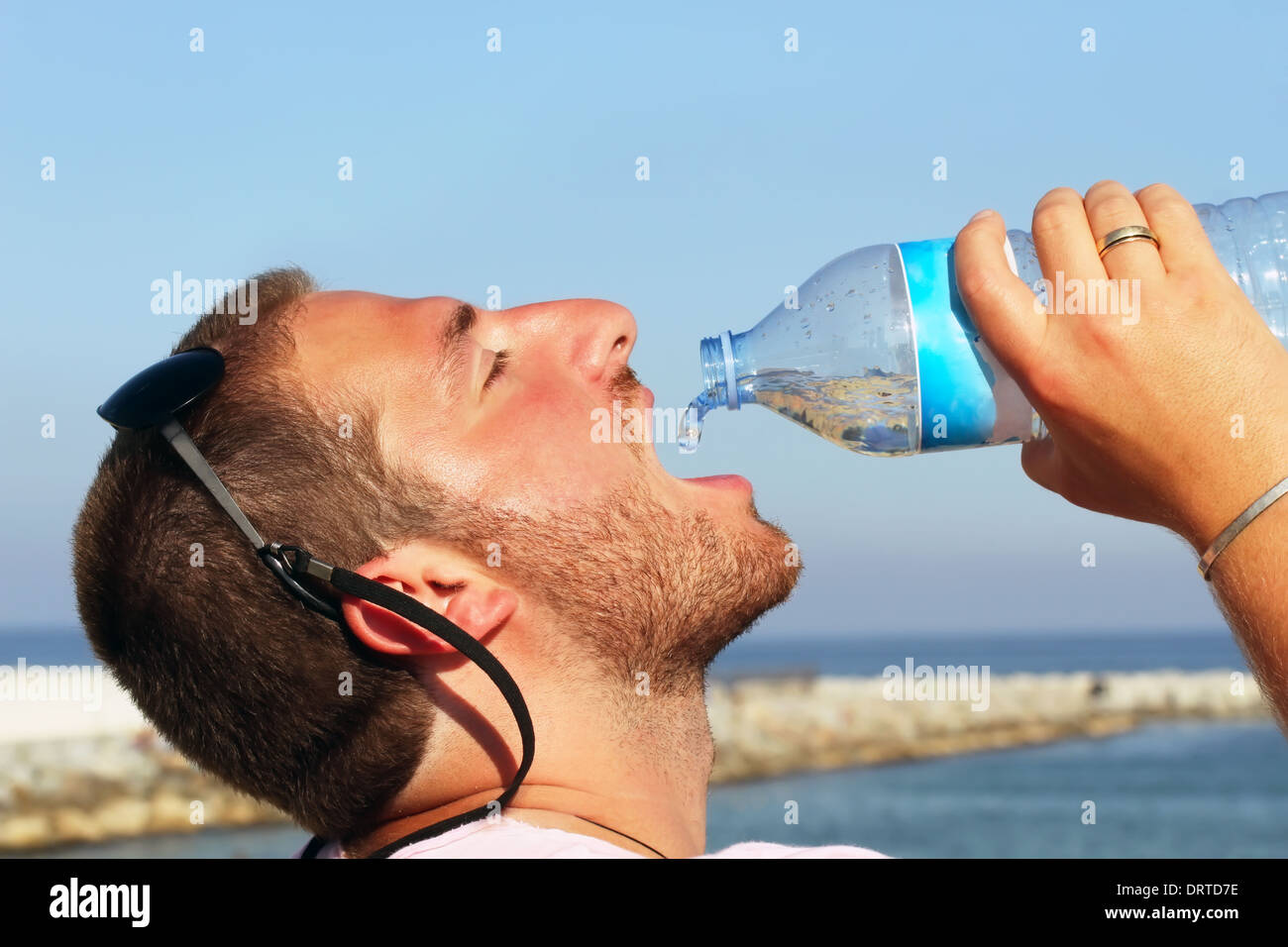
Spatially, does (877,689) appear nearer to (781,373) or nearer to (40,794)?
(40,794)

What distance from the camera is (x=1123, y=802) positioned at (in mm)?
20469

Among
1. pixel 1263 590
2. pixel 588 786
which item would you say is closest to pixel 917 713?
pixel 588 786

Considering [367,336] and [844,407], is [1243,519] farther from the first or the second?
[367,336]

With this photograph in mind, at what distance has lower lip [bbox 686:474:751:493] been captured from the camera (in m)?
2.69

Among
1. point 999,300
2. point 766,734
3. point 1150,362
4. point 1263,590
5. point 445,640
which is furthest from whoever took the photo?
point 766,734

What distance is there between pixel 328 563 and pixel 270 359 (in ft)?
1.69

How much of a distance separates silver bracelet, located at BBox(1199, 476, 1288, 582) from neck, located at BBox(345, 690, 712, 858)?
120cm

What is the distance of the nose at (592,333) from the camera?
262 cm

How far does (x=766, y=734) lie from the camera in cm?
2303

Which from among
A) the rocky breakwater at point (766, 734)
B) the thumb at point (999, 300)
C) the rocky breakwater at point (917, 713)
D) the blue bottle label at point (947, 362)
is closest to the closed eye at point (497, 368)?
the blue bottle label at point (947, 362)

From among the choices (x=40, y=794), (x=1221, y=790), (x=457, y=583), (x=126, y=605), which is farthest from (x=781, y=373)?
(x=1221, y=790)

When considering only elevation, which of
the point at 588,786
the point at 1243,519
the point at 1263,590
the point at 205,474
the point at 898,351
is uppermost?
the point at 898,351

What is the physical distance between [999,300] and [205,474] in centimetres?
168
